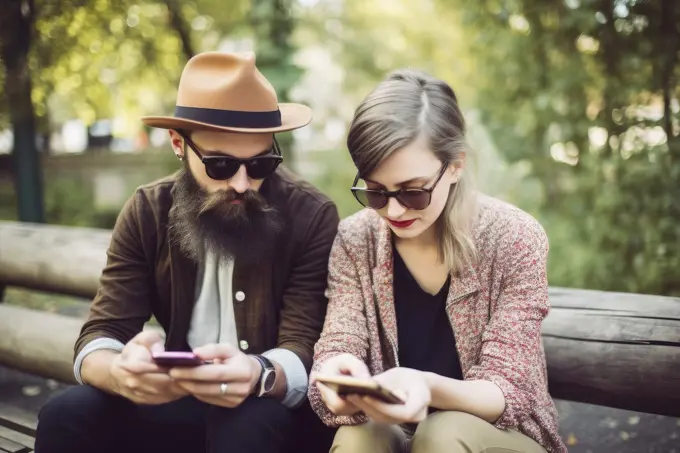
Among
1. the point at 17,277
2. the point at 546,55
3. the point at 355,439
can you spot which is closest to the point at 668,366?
the point at 355,439

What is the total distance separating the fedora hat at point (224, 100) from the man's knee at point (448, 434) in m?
1.12

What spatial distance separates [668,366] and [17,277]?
3.76 m

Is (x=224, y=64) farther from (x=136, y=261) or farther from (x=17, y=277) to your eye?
(x=17, y=277)

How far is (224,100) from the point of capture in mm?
2367

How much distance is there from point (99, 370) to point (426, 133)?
1.33 metres

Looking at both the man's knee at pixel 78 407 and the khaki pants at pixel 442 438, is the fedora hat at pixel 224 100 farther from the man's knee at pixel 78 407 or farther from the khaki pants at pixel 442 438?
the khaki pants at pixel 442 438

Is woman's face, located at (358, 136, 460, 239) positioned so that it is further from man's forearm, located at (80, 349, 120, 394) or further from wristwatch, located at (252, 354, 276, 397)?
man's forearm, located at (80, 349, 120, 394)

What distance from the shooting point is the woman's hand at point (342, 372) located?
6.15ft

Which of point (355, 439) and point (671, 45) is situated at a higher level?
point (671, 45)

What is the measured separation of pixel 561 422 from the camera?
11.5 feet

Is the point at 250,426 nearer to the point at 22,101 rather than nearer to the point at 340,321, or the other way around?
the point at 340,321

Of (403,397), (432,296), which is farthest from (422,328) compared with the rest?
(403,397)

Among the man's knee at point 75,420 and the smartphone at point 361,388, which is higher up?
the smartphone at point 361,388

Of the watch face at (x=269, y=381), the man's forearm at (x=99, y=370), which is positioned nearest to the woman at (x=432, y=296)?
the watch face at (x=269, y=381)
